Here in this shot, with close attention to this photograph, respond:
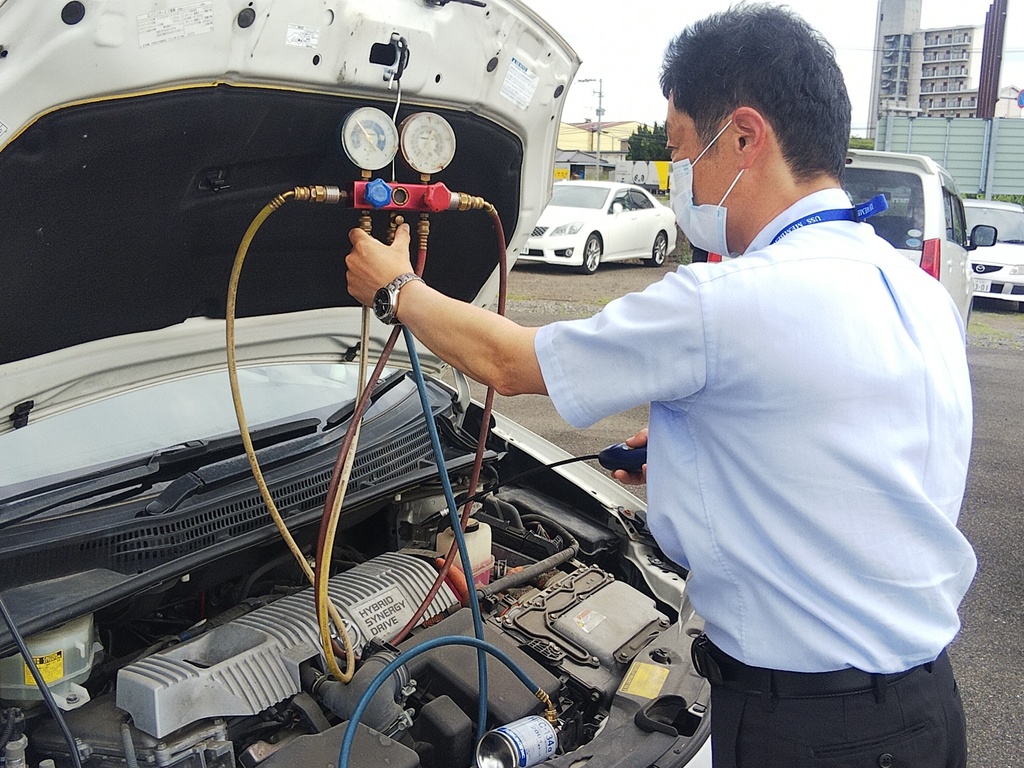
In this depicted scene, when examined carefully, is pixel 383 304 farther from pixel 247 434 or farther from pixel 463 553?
pixel 463 553

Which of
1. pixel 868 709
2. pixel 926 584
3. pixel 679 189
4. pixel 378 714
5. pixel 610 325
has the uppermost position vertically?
pixel 679 189

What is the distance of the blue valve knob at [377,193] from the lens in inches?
68.1

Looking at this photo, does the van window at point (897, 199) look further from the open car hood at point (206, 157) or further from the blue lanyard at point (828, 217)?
the blue lanyard at point (828, 217)

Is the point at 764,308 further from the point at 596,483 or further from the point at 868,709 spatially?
the point at 596,483

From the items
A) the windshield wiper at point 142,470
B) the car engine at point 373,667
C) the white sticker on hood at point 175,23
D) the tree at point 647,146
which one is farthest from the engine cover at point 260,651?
the tree at point 647,146

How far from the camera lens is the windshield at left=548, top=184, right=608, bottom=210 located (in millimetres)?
13172

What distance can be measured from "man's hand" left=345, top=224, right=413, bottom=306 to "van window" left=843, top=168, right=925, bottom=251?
5702 mm

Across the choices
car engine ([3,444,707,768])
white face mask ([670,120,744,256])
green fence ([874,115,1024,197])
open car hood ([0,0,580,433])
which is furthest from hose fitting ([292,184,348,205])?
green fence ([874,115,1024,197])

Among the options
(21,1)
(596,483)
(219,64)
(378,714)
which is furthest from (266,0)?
(596,483)

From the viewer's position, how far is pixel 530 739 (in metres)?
1.75

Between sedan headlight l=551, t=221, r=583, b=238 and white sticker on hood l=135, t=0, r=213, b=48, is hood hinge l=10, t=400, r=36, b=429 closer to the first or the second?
white sticker on hood l=135, t=0, r=213, b=48

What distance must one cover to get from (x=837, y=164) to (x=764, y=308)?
404mm

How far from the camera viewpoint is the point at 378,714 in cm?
182

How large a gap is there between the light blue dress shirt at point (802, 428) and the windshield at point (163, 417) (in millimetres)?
1174
